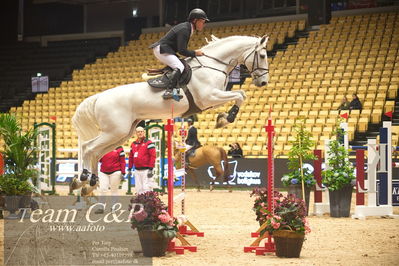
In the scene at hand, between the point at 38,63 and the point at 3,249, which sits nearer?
the point at 3,249

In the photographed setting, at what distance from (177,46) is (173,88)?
19.3 inches

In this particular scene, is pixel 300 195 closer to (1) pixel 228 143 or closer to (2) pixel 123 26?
(1) pixel 228 143

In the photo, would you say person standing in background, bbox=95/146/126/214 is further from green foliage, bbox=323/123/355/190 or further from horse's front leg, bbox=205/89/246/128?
horse's front leg, bbox=205/89/246/128

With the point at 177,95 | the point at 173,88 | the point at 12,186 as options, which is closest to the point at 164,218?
the point at 177,95

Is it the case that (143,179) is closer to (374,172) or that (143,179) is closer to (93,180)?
(93,180)

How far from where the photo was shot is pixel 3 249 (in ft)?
23.5

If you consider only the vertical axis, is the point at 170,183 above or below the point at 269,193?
above

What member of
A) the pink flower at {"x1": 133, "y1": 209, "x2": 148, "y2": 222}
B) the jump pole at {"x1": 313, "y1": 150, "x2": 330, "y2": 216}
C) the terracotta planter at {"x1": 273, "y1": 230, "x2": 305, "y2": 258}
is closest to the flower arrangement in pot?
the terracotta planter at {"x1": 273, "y1": 230, "x2": 305, "y2": 258}

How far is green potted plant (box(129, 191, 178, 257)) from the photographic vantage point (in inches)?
277

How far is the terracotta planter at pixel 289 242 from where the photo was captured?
23.2 feet

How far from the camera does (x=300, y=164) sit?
11.5 meters

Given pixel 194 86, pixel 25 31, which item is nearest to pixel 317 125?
pixel 194 86

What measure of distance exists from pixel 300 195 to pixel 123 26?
19.5 meters

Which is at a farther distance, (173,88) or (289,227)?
(173,88)
